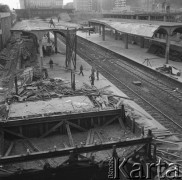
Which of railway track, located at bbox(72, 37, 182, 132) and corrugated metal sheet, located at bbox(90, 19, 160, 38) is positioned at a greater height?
corrugated metal sheet, located at bbox(90, 19, 160, 38)

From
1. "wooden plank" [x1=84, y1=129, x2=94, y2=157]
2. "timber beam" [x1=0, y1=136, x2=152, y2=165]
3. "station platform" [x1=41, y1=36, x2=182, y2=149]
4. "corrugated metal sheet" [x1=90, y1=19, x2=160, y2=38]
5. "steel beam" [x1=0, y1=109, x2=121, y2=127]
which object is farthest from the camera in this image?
"corrugated metal sheet" [x1=90, y1=19, x2=160, y2=38]

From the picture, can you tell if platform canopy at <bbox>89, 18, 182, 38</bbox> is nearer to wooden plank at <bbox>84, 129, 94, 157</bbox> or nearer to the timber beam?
Answer: wooden plank at <bbox>84, 129, 94, 157</bbox>

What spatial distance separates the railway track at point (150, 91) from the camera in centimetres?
1416

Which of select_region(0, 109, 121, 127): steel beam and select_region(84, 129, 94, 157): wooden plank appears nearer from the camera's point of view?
select_region(84, 129, 94, 157): wooden plank

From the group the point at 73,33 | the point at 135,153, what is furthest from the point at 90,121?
the point at 73,33

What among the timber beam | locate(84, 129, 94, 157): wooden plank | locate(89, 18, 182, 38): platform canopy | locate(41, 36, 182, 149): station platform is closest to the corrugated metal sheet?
locate(89, 18, 182, 38): platform canopy

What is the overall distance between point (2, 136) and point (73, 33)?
50.9ft

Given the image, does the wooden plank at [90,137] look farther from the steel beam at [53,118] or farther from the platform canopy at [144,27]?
the platform canopy at [144,27]

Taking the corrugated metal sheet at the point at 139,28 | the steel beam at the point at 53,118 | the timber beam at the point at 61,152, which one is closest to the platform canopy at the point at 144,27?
the corrugated metal sheet at the point at 139,28

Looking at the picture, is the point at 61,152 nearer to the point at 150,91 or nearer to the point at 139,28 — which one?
the point at 150,91

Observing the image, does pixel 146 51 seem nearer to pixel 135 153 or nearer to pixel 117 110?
pixel 117 110

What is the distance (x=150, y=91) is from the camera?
18.5 metres

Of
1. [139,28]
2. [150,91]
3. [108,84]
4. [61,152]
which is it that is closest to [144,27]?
[139,28]

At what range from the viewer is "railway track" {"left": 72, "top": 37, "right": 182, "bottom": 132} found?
46.5 ft
